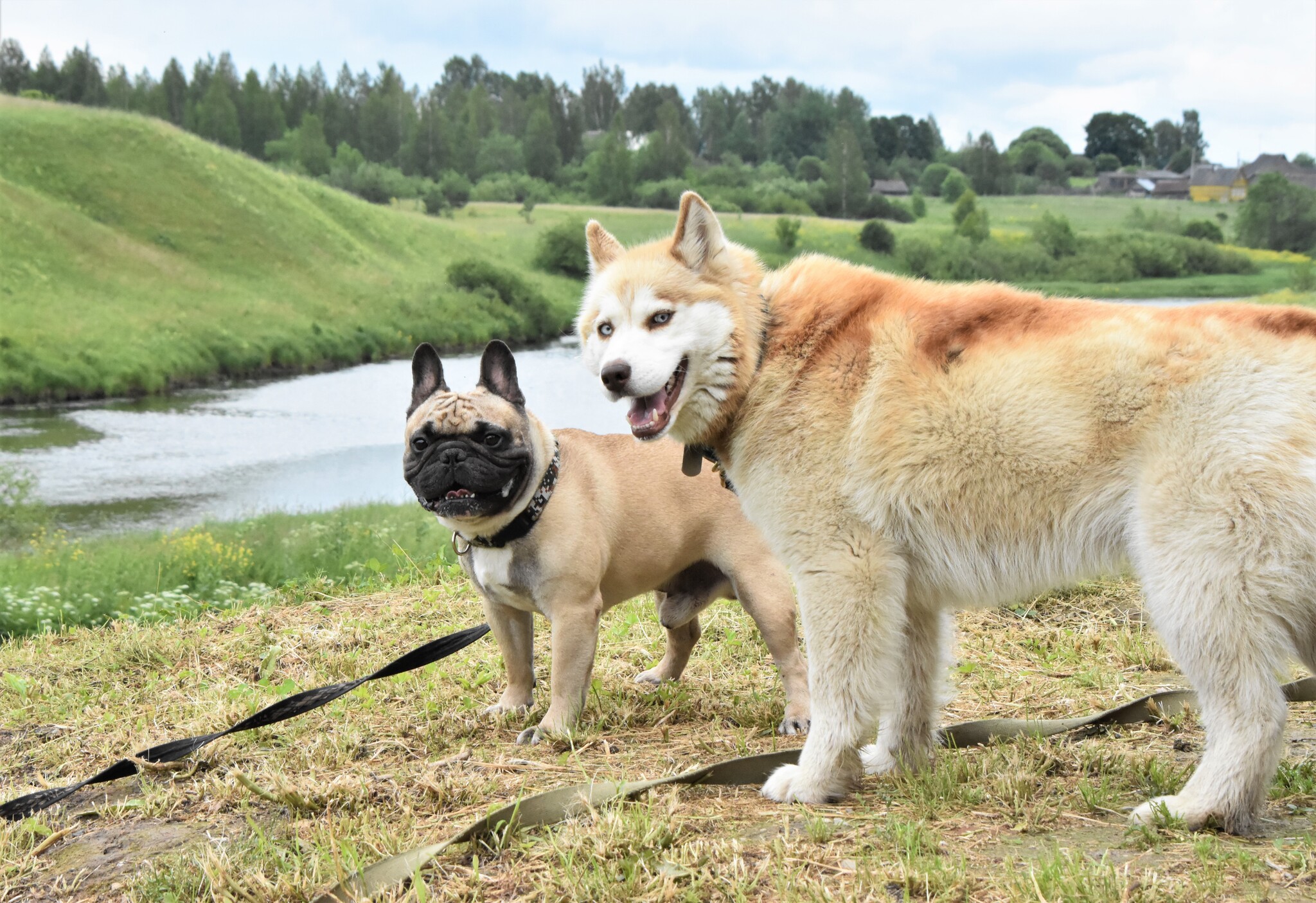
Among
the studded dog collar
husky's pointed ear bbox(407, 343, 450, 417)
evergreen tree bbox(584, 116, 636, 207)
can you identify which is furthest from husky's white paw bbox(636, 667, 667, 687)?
evergreen tree bbox(584, 116, 636, 207)

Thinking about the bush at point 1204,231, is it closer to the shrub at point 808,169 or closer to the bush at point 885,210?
the bush at point 885,210

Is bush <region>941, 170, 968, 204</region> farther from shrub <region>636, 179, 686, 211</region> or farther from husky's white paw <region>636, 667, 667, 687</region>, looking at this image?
husky's white paw <region>636, 667, 667, 687</region>

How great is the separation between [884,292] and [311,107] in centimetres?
2374

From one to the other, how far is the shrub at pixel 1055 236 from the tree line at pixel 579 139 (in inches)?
68.2

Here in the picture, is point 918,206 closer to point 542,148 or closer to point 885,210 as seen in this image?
point 885,210

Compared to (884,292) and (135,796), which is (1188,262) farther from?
(135,796)

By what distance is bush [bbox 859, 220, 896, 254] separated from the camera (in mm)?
18594

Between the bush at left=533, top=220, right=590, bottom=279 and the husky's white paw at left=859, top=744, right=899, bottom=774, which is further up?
the bush at left=533, top=220, right=590, bottom=279

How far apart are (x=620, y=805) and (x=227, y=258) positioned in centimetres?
2029

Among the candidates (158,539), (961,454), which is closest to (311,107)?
(158,539)

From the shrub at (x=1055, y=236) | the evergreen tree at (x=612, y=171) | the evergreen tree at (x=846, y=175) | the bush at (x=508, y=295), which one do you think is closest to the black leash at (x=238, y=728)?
the bush at (x=508, y=295)

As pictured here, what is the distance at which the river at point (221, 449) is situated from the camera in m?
13.8

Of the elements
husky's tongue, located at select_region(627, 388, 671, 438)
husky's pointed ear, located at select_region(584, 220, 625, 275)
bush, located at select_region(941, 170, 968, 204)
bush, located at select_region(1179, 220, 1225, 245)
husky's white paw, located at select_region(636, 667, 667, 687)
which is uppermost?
bush, located at select_region(941, 170, 968, 204)

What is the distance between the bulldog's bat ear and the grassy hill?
12.5 m
